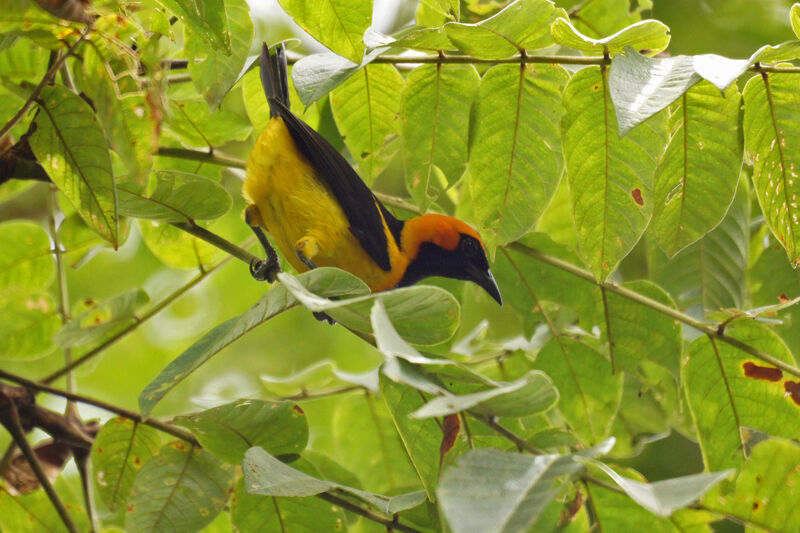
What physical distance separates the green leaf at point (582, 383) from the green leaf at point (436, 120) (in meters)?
0.75

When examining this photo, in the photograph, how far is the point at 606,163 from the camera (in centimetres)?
242

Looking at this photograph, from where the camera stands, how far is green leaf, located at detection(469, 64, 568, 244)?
2.55m

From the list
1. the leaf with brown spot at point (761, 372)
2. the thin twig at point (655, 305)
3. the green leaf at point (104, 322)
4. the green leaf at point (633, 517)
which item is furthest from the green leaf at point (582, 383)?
the green leaf at point (104, 322)

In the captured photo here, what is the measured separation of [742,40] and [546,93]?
3.66 metres

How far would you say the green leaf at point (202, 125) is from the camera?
304cm

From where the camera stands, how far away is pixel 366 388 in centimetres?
323

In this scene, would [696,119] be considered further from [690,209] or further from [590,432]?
[590,432]

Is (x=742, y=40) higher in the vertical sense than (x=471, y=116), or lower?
lower

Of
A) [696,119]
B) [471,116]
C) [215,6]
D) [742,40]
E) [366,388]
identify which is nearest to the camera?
[215,6]

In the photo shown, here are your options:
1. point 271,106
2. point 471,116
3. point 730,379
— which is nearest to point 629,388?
point 730,379

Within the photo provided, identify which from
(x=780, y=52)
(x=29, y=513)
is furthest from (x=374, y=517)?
(x=780, y=52)

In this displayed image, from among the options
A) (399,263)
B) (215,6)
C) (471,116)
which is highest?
(215,6)

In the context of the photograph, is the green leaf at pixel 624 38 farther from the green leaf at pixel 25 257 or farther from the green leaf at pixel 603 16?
the green leaf at pixel 25 257

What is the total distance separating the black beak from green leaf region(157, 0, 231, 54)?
1.78 metres
